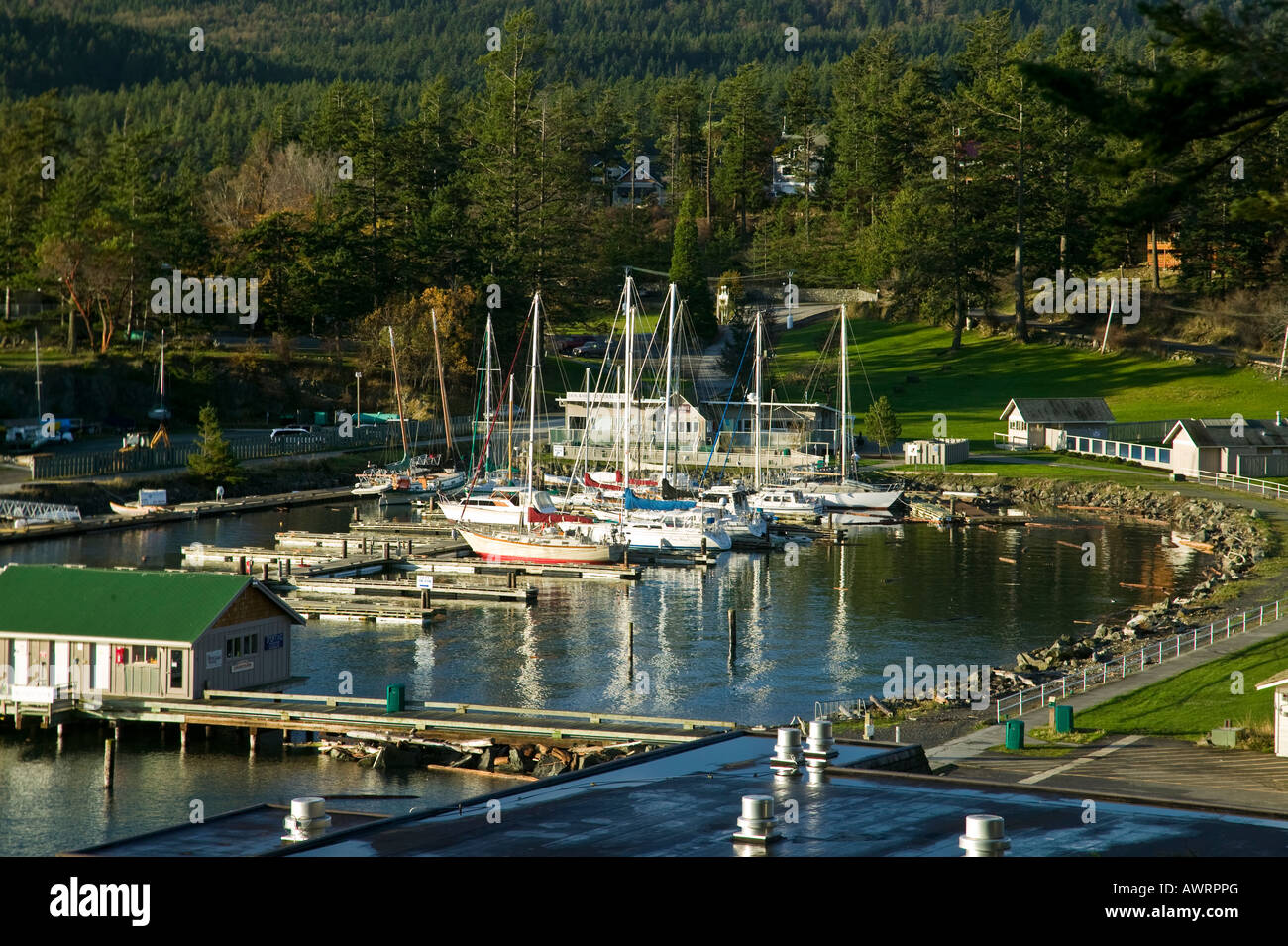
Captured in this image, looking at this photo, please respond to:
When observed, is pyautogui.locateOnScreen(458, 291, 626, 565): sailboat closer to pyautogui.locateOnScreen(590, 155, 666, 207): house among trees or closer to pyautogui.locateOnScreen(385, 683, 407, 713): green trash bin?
pyautogui.locateOnScreen(385, 683, 407, 713): green trash bin

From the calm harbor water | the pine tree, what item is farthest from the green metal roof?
the pine tree

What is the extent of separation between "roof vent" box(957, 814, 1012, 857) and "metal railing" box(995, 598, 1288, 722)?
20.7m

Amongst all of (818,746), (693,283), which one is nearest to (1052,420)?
(693,283)

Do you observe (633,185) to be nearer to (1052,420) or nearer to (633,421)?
(633,421)

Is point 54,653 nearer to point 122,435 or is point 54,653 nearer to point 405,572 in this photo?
point 405,572

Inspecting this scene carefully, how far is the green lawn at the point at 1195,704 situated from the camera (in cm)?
3350

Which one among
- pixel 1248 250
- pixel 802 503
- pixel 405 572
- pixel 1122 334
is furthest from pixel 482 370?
pixel 1248 250

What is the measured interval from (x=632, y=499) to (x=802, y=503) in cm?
1033

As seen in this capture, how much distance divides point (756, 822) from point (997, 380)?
96.5 meters

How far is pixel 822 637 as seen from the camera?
51.2m

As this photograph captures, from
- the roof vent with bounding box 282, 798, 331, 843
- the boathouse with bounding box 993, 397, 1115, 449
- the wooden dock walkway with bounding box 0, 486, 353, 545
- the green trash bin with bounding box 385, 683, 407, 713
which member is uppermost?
the boathouse with bounding box 993, 397, 1115, 449

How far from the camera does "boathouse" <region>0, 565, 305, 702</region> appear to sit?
38438mm

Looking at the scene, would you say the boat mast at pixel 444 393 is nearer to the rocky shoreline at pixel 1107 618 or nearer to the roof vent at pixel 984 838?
the rocky shoreline at pixel 1107 618

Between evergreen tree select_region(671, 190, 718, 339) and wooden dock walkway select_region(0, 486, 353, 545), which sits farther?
evergreen tree select_region(671, 190, 718, 339)
